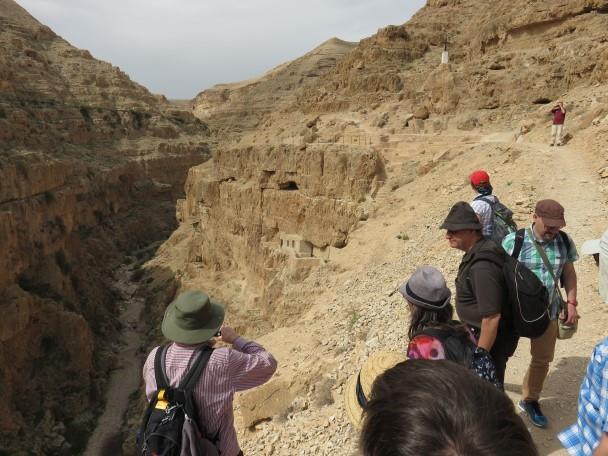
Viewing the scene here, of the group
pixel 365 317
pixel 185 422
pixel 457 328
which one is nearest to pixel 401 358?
pixel 457 328

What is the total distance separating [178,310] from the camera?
310 cm

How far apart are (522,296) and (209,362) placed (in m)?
2.41

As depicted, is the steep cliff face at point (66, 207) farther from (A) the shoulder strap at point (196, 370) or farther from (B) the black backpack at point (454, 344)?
(B) the black backpack at point (454, 344)

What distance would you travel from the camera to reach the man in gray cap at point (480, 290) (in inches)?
127

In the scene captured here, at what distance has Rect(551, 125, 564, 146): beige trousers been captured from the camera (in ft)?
41.1

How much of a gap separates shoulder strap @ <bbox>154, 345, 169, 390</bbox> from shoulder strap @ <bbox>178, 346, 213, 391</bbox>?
0.12m

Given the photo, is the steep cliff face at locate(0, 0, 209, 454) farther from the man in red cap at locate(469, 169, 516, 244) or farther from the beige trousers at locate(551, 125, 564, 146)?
the beige trousers at locate(551, 125, 564, 146)

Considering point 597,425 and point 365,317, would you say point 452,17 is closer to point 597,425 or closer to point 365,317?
point 365,317

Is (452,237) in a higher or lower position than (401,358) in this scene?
higher

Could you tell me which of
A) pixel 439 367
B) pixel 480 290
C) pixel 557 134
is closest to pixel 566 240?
pixel 480 290

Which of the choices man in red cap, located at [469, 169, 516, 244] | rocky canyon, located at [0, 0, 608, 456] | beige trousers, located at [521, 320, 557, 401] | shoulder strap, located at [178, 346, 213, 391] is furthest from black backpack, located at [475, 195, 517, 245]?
shoulder strap, located at [178, 346, 213, 391]

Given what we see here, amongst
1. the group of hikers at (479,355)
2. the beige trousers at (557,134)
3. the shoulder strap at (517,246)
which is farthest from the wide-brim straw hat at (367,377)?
the beige trousers at (557,134)

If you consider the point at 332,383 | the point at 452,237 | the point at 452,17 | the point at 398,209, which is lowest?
the point at 332,383

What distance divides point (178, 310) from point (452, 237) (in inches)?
90.6
